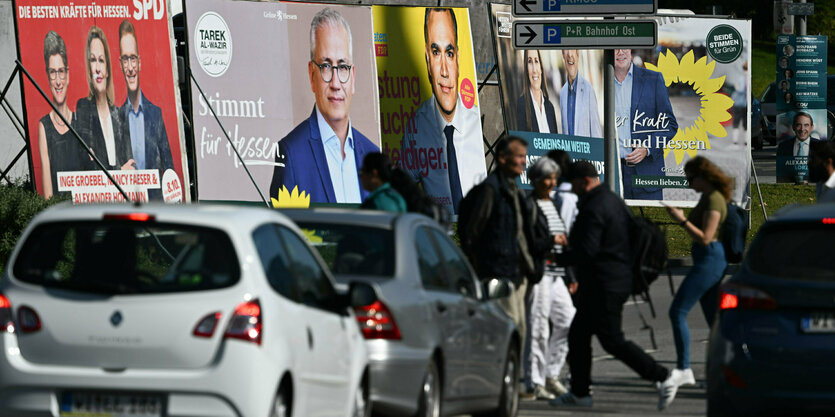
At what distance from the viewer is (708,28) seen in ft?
80.0

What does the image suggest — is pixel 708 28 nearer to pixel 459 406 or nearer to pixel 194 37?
pixel 194 37

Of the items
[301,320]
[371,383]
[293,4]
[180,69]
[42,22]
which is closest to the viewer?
[301,320]

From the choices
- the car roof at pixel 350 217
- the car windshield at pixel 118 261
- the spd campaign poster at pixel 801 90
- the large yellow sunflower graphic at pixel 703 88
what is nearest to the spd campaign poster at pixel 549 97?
the large yellow sunflower graphic at pixel 703 88

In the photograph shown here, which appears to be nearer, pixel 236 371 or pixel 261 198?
pixel 236 371

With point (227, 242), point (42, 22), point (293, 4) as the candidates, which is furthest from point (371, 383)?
point (293, 4)

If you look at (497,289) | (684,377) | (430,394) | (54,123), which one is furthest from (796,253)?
(54,123)

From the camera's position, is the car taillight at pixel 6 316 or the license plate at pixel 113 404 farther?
the car taillight at pixel 6 316

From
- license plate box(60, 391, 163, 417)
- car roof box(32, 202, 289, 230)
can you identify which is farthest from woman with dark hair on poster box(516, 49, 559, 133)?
license plate box(60, 391, 163, 417)

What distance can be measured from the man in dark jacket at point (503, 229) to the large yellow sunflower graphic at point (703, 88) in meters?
13.7

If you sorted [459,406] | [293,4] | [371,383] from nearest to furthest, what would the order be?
[371,383]
[459,406]
[293,4]

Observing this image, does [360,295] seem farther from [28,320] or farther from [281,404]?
[28,320]

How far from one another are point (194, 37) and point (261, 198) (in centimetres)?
203

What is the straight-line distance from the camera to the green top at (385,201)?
1080 centimetres

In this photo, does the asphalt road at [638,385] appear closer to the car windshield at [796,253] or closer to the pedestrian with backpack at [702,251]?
the pedestrian with backpack at [702,251]
